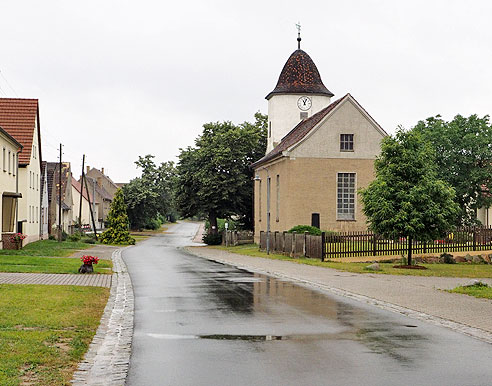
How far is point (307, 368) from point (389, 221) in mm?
20958

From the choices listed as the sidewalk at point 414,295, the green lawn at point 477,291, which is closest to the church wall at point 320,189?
the sidewalk at point 414,295

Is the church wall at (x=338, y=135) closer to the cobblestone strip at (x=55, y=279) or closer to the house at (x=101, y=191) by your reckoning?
the cobblestone strip at (x=55, y=279)

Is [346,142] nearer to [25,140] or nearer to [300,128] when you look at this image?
[300,128]

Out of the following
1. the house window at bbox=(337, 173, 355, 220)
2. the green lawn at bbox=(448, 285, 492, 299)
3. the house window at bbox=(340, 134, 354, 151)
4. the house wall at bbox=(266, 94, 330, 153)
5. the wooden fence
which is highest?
the house wall at bbox=(266, 94, 330, 153)

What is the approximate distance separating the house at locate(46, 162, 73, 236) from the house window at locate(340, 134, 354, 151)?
26.7 meters

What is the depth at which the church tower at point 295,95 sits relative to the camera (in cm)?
5981

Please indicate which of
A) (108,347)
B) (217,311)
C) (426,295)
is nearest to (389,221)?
(426,295)

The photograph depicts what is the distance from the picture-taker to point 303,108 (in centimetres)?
5991

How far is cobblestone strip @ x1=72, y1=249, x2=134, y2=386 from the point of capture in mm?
7758

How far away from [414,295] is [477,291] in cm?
179

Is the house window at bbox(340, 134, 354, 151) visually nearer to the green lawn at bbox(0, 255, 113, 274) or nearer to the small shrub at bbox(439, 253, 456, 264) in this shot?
the small shrub at bbox(439, 253, 456, 264)

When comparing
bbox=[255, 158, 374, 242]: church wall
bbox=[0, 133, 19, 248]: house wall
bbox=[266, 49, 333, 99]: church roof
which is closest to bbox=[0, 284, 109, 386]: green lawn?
bbox=[0, 133, 19, 248]: house wall

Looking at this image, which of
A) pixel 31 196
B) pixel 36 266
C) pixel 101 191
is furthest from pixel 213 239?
pixel 101 191

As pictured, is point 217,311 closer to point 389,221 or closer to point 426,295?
point 426,295
